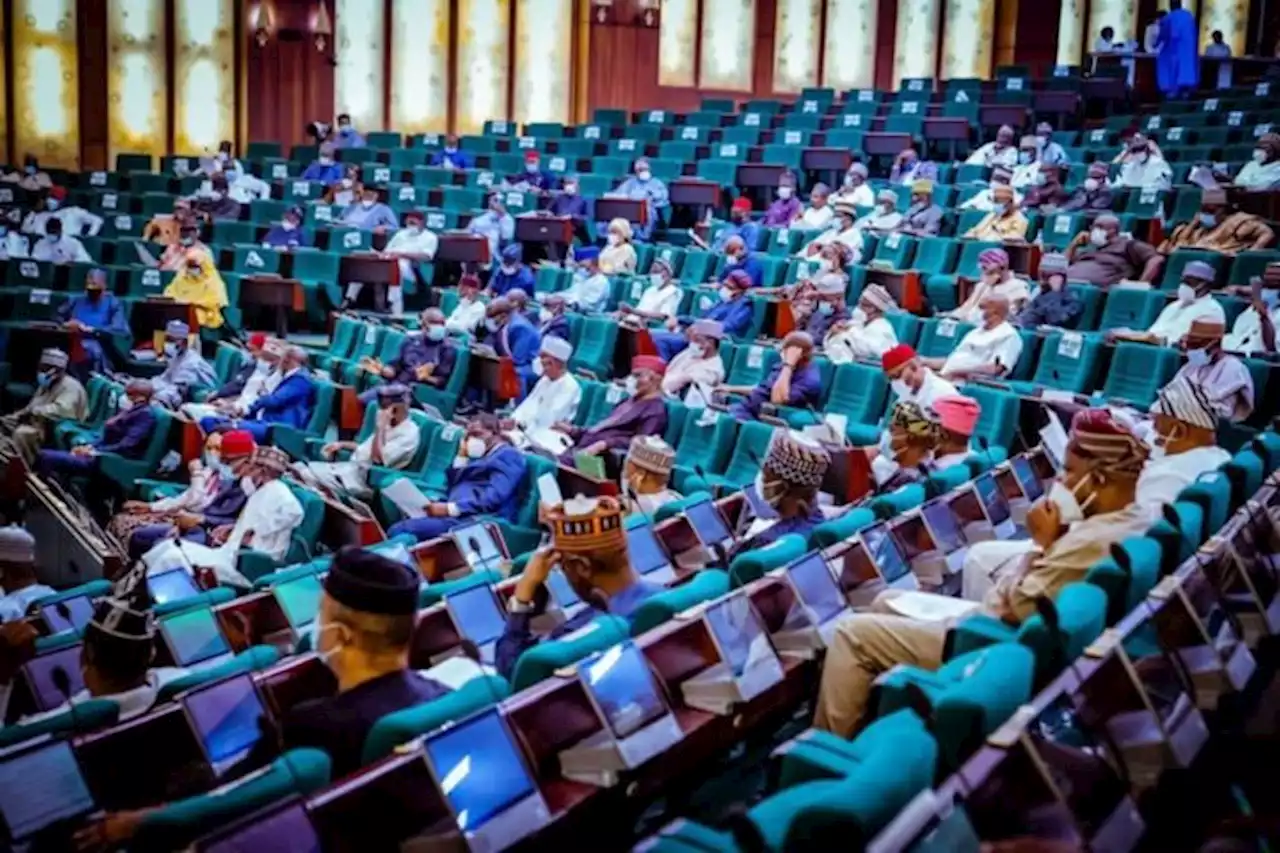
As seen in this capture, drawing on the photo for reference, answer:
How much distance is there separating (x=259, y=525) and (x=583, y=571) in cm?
241

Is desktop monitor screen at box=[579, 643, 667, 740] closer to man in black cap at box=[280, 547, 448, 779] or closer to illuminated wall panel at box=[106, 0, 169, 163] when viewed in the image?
man in black cap at box=[280, 547, 448, 779]

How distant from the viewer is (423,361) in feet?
25.4

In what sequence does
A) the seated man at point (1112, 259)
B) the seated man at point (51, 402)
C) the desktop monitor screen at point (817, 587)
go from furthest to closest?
the seated man at point (1112, 259) → the seated man at point (51, 402) → the desktop monitor screen at point (817, 587)

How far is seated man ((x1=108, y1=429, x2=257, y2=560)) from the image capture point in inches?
225

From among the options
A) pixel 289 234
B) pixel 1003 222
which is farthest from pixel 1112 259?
pixel 289 234

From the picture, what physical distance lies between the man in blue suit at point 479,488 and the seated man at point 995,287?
2.91m

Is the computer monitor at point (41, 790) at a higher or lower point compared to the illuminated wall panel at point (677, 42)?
lower

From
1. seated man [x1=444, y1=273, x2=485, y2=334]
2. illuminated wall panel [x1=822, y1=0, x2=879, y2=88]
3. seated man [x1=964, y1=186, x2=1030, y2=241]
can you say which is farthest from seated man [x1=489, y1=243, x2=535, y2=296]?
illuminated wall panel [x1=822, y1=0, x2=879, y2=88]

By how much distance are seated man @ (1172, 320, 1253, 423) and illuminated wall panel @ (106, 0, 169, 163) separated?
1044 cm

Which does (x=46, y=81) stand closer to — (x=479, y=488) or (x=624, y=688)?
(x=479, y=488)

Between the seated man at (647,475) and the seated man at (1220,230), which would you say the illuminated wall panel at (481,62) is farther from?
the seated man at (647,475)

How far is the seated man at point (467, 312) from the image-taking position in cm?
859

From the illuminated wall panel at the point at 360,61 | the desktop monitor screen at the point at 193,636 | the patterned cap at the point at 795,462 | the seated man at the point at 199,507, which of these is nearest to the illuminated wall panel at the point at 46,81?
the illuminated wall panel at the point at 360,61

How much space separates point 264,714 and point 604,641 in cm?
70
